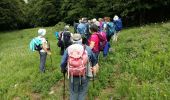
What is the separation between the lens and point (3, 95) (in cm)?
1470

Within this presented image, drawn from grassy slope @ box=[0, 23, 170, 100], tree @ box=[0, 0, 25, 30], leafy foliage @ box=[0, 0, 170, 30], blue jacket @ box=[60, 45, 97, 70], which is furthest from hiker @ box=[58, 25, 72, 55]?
tree @ box=[0, 0, 25, 30]

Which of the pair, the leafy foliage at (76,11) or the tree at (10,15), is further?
the tree at (10,15)

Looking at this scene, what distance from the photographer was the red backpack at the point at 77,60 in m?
10.3

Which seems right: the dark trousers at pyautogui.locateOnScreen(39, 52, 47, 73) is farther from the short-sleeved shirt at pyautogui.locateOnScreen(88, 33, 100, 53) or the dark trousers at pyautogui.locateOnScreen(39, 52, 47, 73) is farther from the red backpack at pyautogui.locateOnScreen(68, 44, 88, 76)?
the red backpack at pyautogui.locateOnScreen(68, 44, 88, 76)

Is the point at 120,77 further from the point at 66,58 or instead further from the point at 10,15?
the point at 10,15

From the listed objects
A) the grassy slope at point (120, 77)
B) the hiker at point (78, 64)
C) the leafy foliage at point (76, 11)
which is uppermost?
the leafy foliage at point (76, 11)

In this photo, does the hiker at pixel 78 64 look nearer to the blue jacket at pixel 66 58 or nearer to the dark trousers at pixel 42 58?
the blue jacket at pixel 66 58

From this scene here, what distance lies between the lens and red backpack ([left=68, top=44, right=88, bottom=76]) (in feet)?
33.8

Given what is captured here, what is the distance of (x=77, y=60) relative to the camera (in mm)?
10312

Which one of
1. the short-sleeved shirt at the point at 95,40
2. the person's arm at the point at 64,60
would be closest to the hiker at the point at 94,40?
the short-sleeved shirt at the point at 95,40

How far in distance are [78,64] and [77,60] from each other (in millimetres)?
118

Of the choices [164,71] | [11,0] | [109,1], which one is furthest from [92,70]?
[11,0]

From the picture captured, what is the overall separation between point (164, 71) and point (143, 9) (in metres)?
32.3

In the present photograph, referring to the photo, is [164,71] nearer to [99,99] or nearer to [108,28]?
[99,99]
